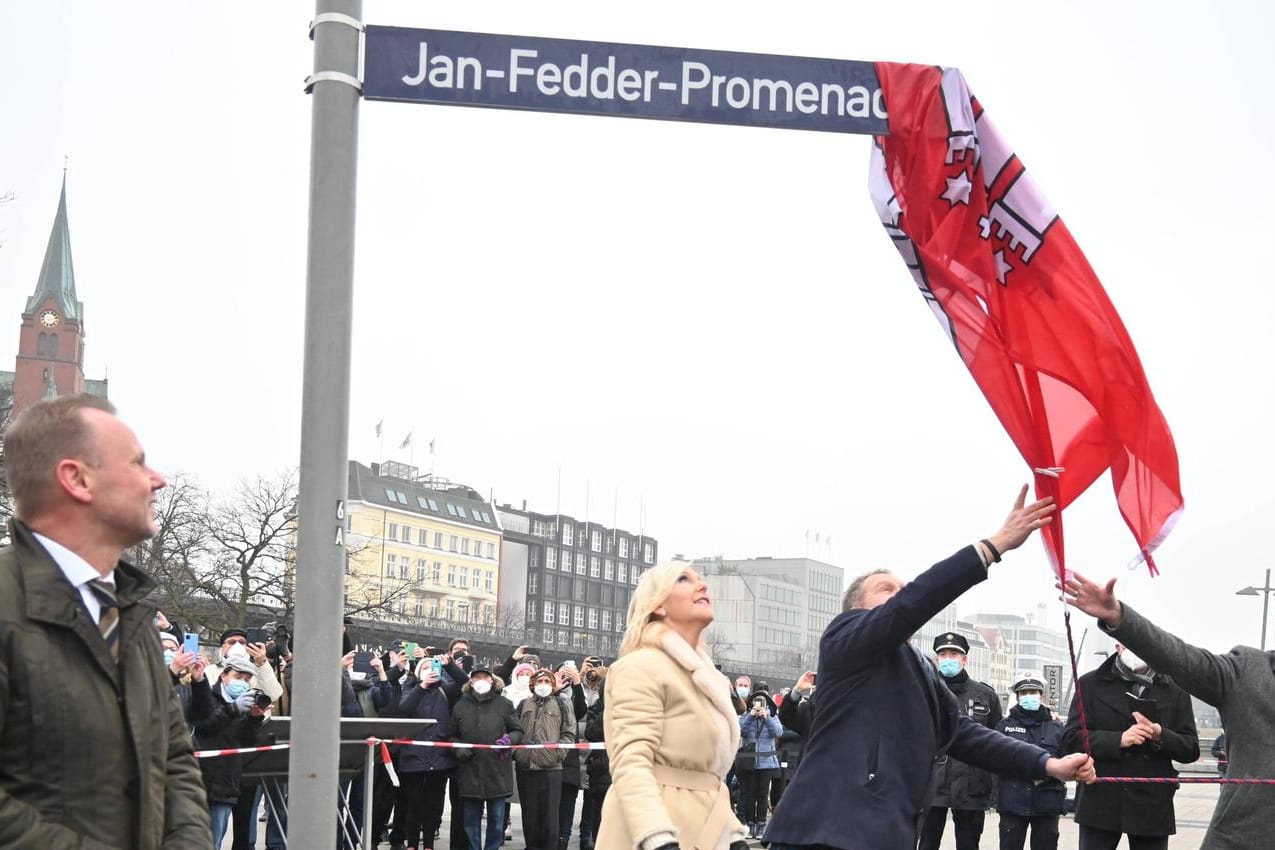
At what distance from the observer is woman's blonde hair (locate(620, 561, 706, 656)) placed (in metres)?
5.70

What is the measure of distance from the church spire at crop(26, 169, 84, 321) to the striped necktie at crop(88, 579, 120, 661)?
141196 mm

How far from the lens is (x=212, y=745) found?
495 inches

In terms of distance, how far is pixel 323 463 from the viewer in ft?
16.1

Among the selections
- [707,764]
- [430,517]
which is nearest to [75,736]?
[707,764]

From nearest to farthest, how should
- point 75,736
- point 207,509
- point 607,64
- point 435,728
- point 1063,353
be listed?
point 75,736 < point 607,64 < point 1063,353 < point 435,728 < point 207,509

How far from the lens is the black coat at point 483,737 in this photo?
51.4ft

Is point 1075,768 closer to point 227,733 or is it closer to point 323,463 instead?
point 323,463

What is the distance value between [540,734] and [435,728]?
45.0 inches

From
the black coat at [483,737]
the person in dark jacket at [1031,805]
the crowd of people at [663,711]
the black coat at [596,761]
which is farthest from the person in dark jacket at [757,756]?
the crowd of people at [663,711]

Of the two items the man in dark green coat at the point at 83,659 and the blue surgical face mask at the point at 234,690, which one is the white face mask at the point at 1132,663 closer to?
the blue surgical face mask at the point at 234,690

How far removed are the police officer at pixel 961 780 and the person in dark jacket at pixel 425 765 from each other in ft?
17.0

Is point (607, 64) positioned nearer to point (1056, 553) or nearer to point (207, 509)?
point (1056, 553)

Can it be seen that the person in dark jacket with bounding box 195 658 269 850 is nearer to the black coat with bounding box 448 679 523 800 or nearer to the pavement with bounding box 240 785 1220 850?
the black coat with bounding box 448 679 523 800

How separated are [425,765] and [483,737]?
0.68 m
